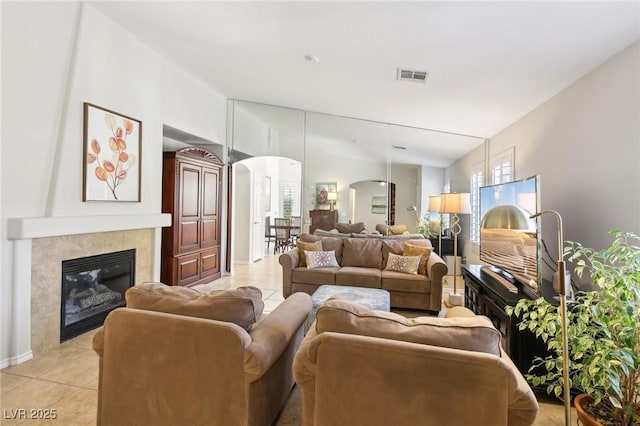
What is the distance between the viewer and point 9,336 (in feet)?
8.25

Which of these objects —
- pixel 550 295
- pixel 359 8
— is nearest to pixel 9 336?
pixel 359 8

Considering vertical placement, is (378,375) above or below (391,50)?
below

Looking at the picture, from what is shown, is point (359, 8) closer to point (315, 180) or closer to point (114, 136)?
point (114, 136)

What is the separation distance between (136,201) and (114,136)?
0.79 metres

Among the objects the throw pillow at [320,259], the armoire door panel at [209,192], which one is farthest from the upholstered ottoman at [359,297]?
the armoire door panel at [209,192]

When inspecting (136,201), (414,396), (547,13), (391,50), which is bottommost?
(414,396)

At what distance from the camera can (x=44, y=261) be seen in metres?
2.76

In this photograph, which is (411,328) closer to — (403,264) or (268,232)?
(403,264)

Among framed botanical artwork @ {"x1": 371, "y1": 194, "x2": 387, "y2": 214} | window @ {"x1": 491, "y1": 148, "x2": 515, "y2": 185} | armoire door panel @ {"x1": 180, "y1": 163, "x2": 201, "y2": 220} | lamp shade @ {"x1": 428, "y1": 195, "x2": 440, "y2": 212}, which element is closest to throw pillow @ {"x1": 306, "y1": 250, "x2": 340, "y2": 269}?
framed botanical artwork @ {"x1": 371, "y1": 194, "x2": 387, "y2": 214}

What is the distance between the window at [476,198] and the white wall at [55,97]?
506 centimetres

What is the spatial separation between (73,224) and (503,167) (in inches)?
206

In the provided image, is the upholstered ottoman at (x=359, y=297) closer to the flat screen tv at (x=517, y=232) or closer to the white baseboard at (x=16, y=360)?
the flat screen tv at (x=517, y=232)

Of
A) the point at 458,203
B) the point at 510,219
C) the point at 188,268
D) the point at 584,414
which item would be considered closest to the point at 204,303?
the point at 584,414

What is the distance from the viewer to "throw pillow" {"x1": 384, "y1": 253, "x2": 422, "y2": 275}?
4216mm
